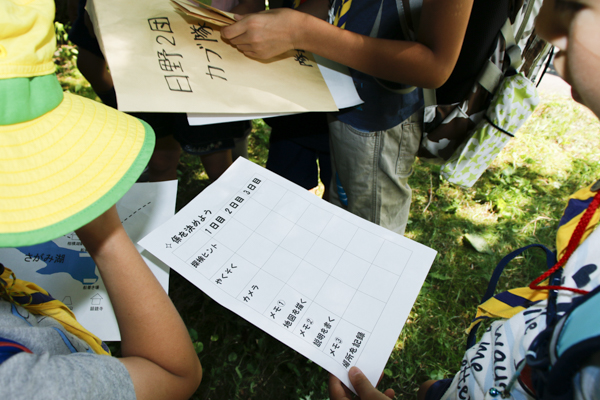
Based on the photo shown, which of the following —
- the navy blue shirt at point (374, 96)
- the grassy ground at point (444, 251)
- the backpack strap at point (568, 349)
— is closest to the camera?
the backpack strap at point (568, 349)

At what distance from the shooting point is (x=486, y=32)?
74 centimetres

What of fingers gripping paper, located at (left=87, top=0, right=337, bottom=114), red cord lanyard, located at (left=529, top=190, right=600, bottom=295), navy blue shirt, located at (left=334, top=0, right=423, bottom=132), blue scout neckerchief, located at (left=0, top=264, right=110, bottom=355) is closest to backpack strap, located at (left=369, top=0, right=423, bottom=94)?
navy blue shirt, located at (left=334, top=0, right=423, bottom=132)

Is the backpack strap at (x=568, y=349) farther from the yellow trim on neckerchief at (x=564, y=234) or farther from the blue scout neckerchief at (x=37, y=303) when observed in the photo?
the blue scout neckerchief at (x=37, y=303)

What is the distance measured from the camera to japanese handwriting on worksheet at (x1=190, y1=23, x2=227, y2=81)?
0.67 meters

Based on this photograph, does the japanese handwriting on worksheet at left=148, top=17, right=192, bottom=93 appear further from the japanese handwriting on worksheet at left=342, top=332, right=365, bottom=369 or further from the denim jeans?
the japanese handwriting on worksheet at left=342, top=332, right=365, bottom=369

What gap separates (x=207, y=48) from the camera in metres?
0.71

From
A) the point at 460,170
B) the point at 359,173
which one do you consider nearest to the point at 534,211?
the point at 460,170

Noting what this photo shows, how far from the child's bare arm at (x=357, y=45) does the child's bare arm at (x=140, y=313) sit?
1.52 ft

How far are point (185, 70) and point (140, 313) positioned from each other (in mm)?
446

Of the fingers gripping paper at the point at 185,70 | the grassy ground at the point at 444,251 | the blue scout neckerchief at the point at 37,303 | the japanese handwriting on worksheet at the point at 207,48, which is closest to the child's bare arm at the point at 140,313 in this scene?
the blue scout neckerchief at the point at 37,303

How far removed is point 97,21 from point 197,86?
22 cm

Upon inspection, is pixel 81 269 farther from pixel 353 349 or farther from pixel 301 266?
pixel 353 349

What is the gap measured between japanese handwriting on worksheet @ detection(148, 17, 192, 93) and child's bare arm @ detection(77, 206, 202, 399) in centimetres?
26

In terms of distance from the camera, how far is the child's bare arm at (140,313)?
0.50 m
